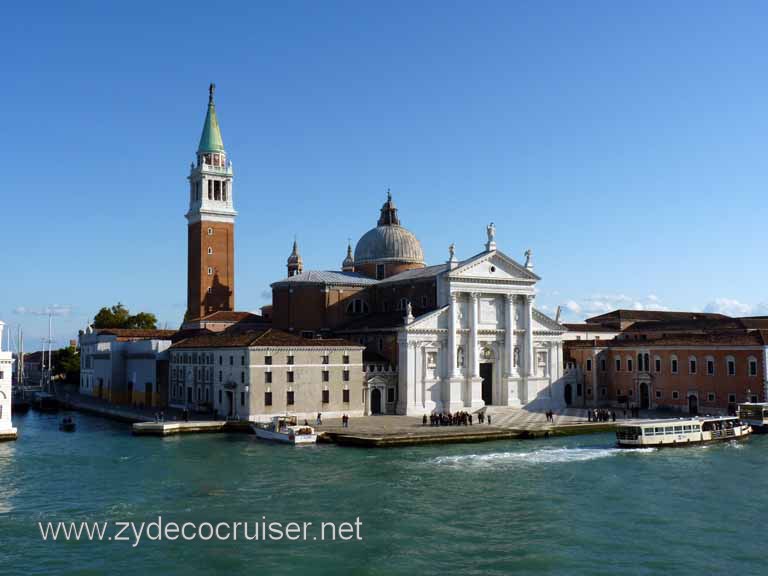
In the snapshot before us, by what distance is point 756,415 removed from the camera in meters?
41.7

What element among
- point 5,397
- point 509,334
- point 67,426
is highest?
point 509,334

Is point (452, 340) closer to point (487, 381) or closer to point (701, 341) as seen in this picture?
point (487, 381)

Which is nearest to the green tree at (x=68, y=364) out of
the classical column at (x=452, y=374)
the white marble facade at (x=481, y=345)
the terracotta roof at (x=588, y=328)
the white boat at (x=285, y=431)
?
the white marble facade at (x=481, y=345)

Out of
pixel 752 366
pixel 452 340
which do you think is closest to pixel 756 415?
pixel 752 366

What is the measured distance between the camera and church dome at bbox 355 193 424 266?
202ft

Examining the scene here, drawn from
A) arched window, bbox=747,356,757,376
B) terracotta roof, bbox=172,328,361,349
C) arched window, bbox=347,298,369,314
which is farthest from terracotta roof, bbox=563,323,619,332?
terracotta roof, bbox=172,328,361,349

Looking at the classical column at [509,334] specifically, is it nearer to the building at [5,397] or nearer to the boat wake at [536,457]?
the boat wake at [536,457]

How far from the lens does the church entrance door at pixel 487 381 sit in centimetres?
5134

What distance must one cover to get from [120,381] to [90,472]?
30675 mm

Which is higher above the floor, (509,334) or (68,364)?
(509,334)

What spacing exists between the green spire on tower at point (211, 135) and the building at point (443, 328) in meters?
15.7

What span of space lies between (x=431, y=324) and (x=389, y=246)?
14.6 metres

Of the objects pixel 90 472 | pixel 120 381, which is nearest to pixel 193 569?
pixel 90 472

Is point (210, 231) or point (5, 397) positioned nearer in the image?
point (5, 397)
